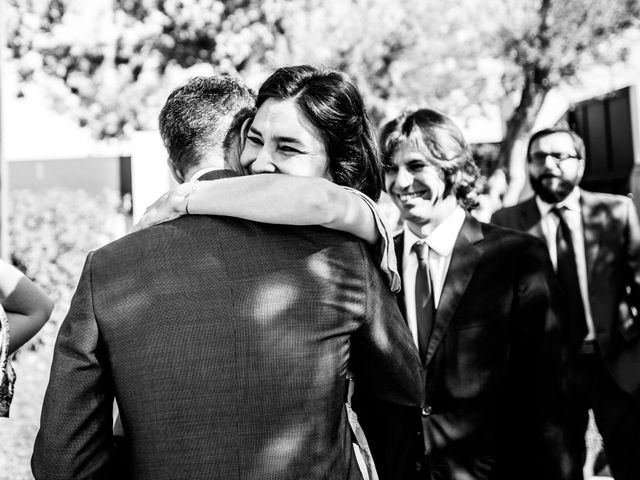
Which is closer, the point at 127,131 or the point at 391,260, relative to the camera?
the point at 391,260

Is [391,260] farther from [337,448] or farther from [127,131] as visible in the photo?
[127,131]

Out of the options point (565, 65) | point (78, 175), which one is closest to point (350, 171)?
point (78, 175)

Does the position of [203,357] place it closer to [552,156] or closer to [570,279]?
[570,279]

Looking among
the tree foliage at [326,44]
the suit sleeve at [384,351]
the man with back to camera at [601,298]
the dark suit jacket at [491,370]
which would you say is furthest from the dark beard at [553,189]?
the tree foliage at [326,44]

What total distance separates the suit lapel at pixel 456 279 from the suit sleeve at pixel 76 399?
1409 millimetres

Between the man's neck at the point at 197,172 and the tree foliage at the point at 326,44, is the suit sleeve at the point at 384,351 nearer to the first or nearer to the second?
the man's neck at the point at 197,172

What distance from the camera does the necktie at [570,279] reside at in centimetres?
412

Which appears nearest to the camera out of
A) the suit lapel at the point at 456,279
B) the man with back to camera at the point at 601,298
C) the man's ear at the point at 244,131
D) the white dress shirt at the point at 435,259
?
the man's ear at the point at 244,131

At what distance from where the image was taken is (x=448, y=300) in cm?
290

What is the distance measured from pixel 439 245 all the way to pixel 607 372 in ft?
5.28

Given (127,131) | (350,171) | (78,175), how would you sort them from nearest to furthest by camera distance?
(350,171) → (78,175) → (127,131)

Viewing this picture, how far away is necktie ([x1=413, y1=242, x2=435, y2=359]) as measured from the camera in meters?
2.94

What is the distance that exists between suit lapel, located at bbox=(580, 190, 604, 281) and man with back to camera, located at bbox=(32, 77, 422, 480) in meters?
2.66

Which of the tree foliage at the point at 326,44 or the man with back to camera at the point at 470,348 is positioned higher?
the tree foliage at the point at 326,44
